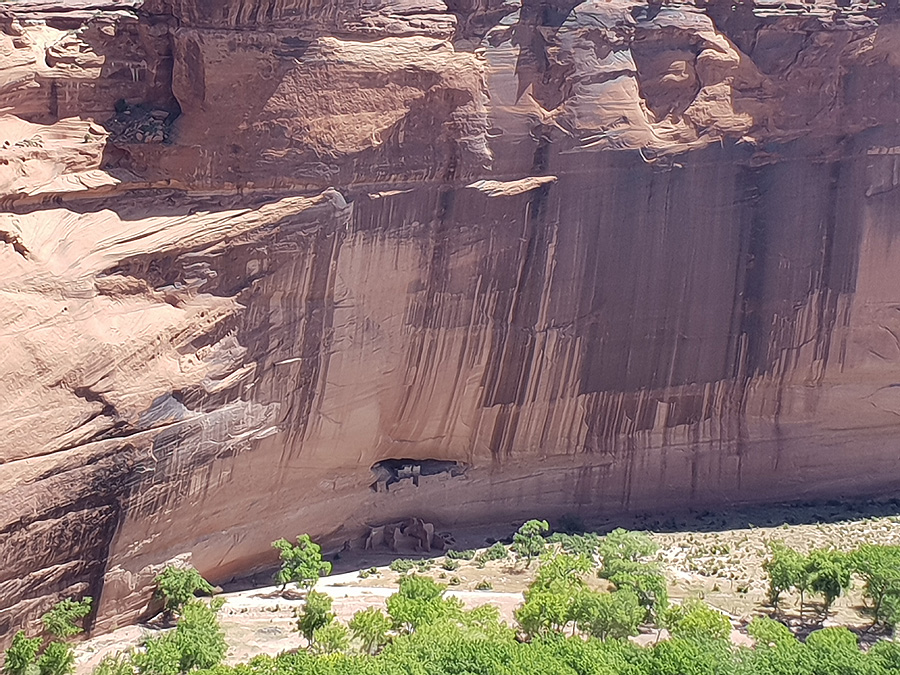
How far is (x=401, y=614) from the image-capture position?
20.0m

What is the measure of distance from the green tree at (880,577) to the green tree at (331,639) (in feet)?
38.9

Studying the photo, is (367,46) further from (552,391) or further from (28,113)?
(552,391)

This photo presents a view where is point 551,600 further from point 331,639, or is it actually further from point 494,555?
point 494,555

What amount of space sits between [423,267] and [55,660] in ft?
36.9

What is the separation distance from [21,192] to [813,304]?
19956mm

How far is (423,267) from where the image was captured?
22.3 metres

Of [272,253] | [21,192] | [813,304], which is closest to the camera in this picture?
[21,192]

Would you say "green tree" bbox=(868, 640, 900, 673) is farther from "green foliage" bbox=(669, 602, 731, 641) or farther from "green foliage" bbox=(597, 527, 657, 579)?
"green foliage" bbox=(597, 527, 657, 579)

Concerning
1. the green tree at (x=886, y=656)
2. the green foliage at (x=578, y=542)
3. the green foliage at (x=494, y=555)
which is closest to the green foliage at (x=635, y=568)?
the green foliage at (x=578, y=542)

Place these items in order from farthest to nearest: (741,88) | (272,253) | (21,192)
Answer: (741,88) < (272,253) < (21,192)

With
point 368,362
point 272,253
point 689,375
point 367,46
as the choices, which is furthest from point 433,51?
point 689,375

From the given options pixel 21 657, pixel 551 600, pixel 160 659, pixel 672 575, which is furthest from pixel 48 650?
pixel 672 575

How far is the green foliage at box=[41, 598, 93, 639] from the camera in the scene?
18781 mm

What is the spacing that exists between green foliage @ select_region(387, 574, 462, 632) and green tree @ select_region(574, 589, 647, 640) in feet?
8.56
